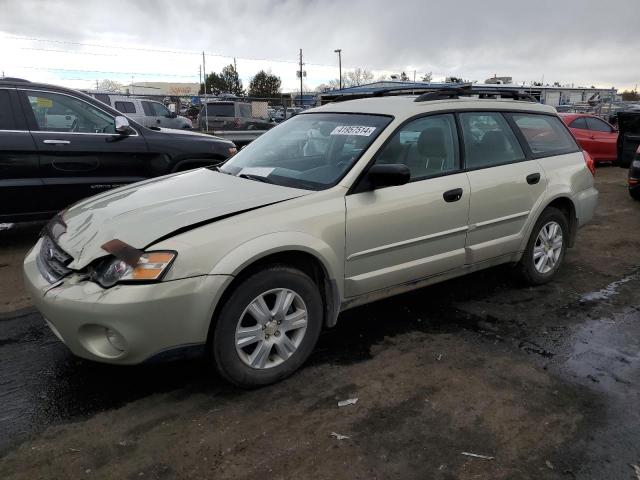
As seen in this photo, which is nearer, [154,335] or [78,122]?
[154,335]

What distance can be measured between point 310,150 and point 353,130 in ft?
1.21

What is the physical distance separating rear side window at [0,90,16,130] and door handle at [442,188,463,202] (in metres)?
4.56

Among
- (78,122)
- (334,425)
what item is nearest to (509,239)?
(334,425)

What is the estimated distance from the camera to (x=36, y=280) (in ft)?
10.0

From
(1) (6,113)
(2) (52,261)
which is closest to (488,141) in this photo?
(2) (52,261)

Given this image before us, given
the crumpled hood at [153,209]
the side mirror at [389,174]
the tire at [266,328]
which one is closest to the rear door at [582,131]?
the side mirror at [389,174]

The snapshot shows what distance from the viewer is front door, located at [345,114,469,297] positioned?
134 inches

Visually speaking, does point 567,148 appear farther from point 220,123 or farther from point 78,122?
point 220,123

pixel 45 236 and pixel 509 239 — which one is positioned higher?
pixel 45 236

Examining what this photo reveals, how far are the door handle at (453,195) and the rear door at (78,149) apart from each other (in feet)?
12.9

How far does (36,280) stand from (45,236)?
531 mm

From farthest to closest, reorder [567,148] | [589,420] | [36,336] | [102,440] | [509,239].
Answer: [567,148], [509,239], [36,336], [589,420], [102,440]

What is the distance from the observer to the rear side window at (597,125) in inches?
554

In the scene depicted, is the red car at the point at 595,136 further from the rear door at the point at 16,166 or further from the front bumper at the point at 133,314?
the front bumper at the point at 133,314
